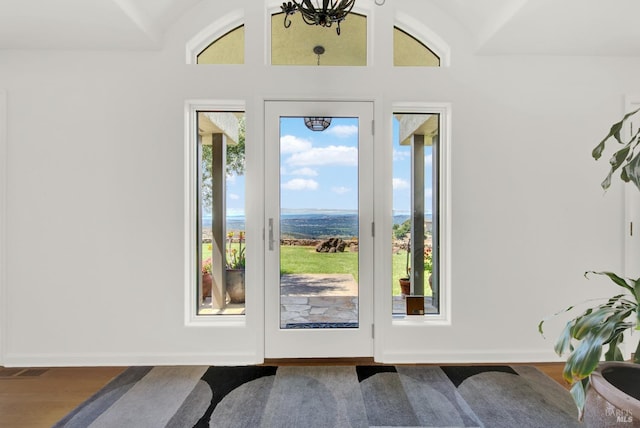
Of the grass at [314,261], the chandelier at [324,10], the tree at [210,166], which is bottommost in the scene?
the grass at [314,261]

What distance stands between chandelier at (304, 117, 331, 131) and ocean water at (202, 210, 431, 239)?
0.66m

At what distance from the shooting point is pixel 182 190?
8.54 ft

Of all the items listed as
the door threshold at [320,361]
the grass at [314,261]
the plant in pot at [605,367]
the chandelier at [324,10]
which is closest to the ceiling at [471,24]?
the chandelier at [324,10]

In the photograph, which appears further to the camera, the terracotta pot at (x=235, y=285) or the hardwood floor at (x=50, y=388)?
the terracotta pot at (x=235, y=285)

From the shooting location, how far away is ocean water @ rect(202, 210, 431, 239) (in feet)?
8.80

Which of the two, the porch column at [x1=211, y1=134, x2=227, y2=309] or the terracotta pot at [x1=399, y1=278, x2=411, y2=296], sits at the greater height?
the porch column at [x1=211, y1=134, x2=227, y2=309]

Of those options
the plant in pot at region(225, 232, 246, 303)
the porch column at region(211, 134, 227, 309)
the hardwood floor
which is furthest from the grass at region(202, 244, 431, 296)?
the hardwood floor

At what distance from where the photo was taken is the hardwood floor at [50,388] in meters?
1.96

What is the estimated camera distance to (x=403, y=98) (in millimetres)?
2619

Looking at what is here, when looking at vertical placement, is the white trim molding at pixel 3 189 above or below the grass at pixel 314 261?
above

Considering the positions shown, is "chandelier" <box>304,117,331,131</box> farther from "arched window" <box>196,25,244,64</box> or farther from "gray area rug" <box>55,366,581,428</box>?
"gray area rug" <box>55,366,581,428</box>

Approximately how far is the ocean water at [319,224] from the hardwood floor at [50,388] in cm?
100

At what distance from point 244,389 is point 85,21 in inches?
104

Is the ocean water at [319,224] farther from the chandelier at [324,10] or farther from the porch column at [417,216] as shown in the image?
the chandelier at [324,10]
